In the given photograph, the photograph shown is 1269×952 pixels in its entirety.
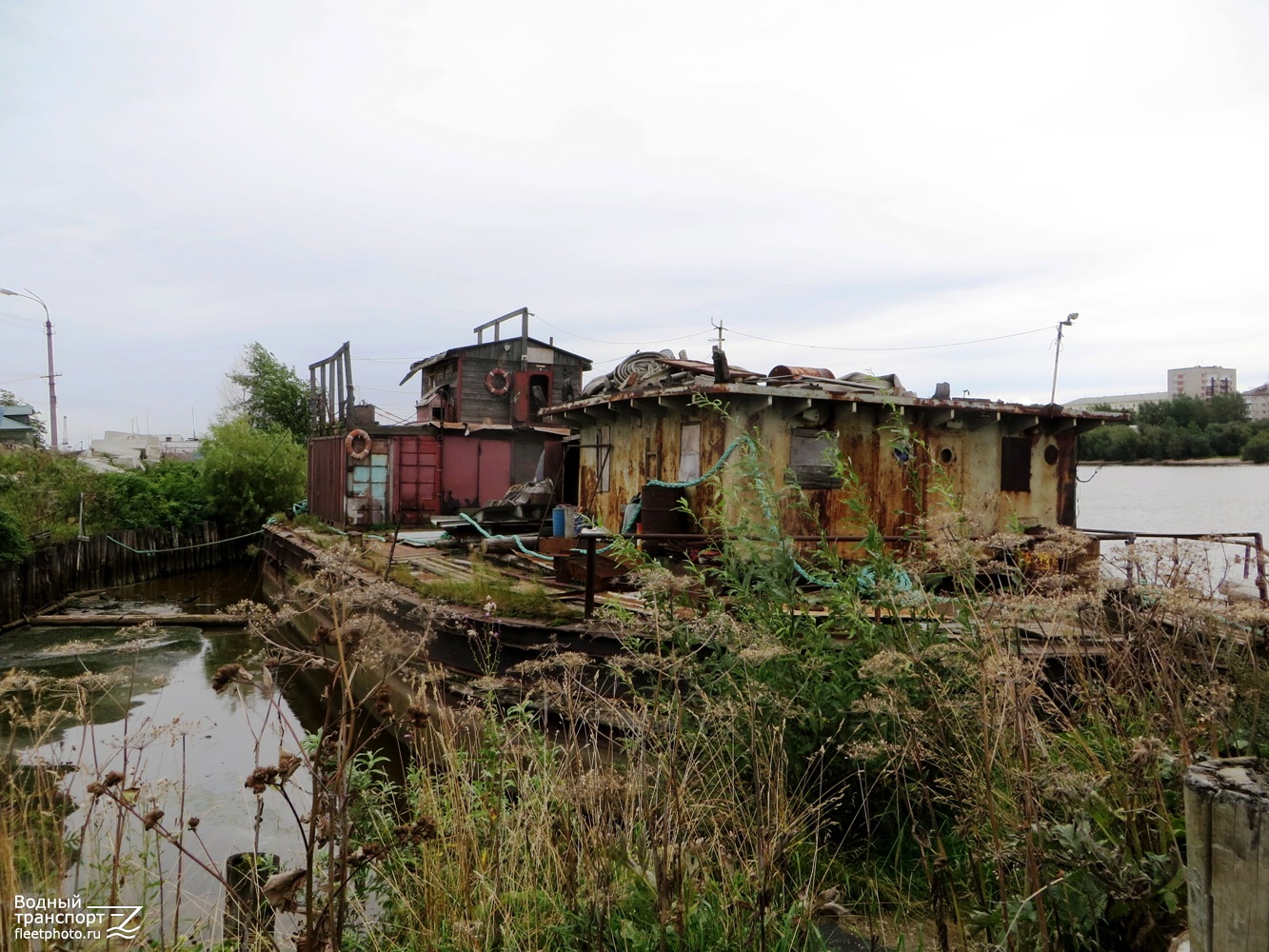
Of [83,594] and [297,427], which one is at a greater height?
[297,427]

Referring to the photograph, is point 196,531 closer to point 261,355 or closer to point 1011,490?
point 261,355

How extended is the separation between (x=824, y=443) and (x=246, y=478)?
24.7 m

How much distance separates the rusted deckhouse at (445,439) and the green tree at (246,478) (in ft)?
9.91

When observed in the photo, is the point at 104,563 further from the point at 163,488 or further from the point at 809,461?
the point at 809,461

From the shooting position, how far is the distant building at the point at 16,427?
1649 inches

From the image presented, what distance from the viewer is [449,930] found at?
322 cm

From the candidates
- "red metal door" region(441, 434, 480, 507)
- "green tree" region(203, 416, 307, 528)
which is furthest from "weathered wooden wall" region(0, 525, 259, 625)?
"red metal door" region(441, 434, 480, 507)

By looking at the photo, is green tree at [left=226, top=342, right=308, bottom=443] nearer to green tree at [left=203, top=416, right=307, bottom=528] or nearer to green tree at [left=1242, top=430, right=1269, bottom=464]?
green tree at [left=203, top=416, right=307, bottom=528]

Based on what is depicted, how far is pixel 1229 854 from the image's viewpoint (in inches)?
58.5

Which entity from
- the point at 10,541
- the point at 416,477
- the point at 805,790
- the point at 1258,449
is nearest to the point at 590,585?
the point at 805,790

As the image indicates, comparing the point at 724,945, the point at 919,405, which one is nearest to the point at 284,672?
the point at 919,405

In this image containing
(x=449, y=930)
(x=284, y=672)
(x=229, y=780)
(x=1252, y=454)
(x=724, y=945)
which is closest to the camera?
(x=724, y=945)

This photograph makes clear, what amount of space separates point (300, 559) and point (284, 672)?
3.84 metres

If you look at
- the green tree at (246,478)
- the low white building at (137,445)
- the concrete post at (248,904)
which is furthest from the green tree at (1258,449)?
the low white building at (137,445)
